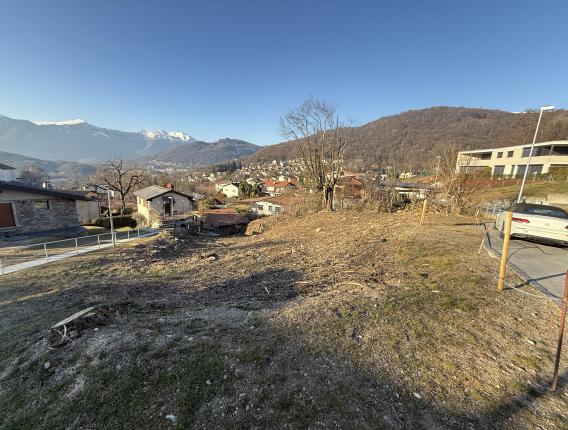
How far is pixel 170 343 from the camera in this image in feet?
12.9

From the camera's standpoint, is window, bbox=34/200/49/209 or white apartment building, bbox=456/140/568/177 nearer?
window, bbox=34/200/49/209

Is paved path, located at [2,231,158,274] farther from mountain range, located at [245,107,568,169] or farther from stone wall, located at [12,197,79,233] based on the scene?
mountain range, located at [245,107,568,169]

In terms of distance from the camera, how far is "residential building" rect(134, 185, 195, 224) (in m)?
32.3

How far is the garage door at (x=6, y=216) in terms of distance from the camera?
1928 centimetres

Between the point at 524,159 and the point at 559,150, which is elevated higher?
the point at 559,150

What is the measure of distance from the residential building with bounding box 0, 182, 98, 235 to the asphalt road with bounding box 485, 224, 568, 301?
29.7 meters

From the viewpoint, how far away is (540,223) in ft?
25.8

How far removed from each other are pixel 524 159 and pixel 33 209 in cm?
6230

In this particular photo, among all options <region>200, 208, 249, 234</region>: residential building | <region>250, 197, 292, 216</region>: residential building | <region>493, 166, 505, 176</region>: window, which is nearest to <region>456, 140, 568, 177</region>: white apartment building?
<region>493, 166, 505, 176</region>: window

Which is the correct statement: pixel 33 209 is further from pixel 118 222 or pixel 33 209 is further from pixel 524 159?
pixel 524 159

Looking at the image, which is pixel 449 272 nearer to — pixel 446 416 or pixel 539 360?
pixel 539 360

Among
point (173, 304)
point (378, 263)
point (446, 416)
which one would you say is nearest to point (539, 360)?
point (446, 416)

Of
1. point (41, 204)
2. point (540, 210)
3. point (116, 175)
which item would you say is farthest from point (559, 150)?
point (116, 175)

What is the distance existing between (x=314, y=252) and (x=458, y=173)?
1250 centimetres
